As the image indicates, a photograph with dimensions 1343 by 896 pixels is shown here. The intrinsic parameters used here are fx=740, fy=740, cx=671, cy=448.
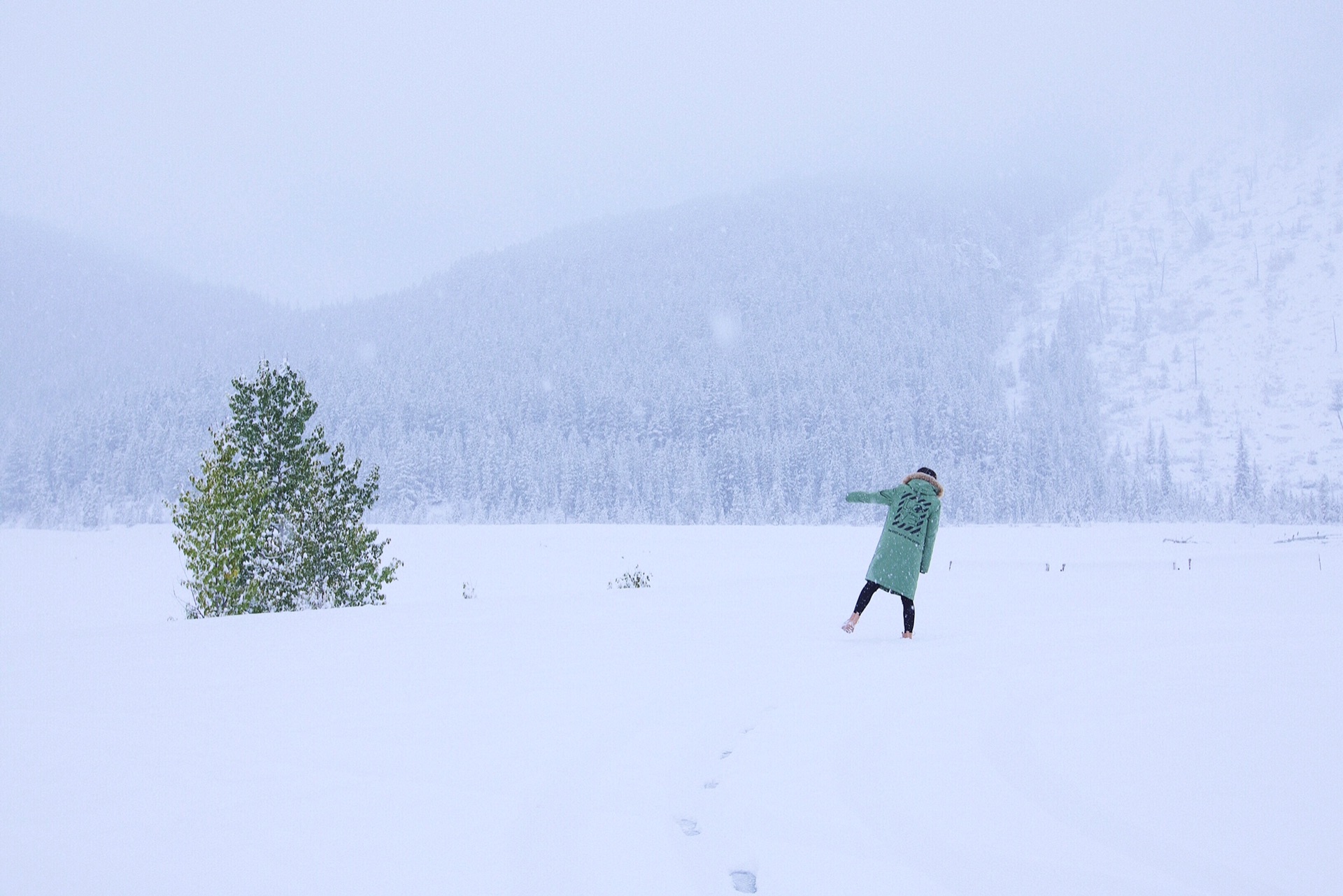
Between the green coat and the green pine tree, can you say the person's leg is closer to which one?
the green coat

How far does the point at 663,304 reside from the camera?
143000 mm

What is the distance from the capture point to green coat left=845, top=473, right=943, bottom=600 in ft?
28.7

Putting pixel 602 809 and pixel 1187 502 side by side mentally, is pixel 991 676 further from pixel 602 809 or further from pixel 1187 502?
pixel 1187 502

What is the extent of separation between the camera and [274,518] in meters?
15.3

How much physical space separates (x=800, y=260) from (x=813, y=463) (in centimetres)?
8504

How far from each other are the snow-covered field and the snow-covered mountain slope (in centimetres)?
8950

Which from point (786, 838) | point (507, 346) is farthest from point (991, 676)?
point (507, 346)

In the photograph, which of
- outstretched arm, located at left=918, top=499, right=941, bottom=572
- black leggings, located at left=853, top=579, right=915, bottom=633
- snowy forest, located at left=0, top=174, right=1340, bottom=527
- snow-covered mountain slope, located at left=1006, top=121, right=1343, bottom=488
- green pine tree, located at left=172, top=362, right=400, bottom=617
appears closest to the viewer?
black leggings, located at left=853, top=579, right=915, bottom=633

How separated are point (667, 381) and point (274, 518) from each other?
92181mm

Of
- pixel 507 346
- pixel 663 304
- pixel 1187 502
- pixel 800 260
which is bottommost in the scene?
pixel 1187 502

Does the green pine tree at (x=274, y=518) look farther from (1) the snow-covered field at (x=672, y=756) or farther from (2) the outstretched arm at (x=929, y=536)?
(2) the outstretched arm at (x=929, y=536)

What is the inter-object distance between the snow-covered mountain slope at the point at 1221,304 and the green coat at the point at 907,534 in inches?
3445

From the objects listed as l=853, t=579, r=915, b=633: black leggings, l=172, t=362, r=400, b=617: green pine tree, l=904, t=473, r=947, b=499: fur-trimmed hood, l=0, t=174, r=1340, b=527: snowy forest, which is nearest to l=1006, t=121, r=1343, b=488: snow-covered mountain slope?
l=0, t=174, r=1340, b=527: snowy forest

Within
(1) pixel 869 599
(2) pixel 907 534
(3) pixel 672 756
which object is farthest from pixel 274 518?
(3) pixel 672 756
